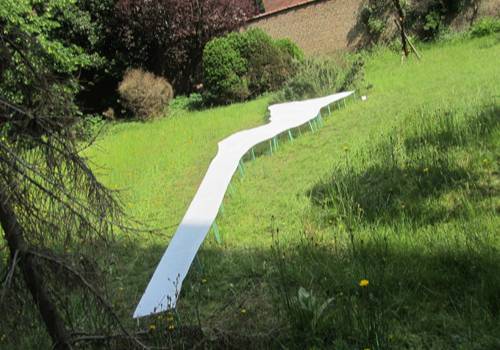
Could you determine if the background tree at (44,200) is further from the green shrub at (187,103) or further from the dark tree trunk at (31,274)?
the green shrub at (187,103)

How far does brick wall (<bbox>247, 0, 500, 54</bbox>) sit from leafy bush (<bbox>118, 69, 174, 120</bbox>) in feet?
24.8

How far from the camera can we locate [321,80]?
14297 mm

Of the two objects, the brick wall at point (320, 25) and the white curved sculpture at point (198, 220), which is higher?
the brick wall at point (320, 25)

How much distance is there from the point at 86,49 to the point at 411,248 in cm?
2186

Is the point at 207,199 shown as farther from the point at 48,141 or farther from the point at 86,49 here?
the point at 86,49

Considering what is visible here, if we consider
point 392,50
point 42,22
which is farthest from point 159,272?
point 392,50

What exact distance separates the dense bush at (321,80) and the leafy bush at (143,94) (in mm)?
4841

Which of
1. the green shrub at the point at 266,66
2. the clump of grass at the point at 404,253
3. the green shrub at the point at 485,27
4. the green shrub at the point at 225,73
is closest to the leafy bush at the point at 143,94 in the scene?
the green shrub at the point at 225,73

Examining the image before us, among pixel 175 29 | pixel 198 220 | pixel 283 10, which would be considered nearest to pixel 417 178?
pixel 198 220

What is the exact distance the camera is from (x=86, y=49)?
23.7 metres

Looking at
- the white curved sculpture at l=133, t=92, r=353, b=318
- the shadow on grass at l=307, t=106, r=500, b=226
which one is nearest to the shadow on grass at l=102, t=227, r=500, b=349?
the white curved sculpture at l=133, t=92, r=353, b=318

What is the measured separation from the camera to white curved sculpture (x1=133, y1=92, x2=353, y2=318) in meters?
4.10

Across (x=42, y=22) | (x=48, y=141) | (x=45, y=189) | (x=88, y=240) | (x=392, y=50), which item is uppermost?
(x=42, y=22)

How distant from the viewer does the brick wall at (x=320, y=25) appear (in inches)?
877
